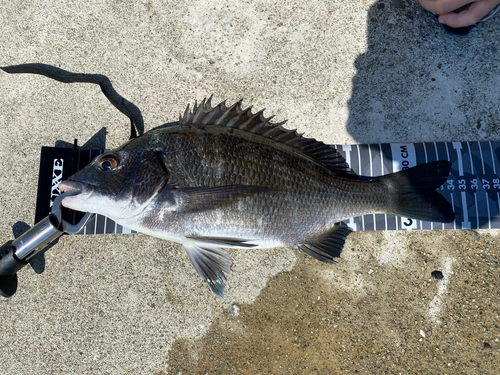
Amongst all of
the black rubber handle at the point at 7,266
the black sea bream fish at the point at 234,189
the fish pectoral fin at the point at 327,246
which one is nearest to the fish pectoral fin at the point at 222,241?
the black sea bream fish at the point at 234,189

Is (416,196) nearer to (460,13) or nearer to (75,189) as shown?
(460,13)

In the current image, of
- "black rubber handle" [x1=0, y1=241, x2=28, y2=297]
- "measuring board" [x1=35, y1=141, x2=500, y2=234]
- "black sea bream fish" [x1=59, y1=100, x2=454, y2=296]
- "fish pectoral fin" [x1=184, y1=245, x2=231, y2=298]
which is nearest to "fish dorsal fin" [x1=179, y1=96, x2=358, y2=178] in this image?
"black sea bream fish" [x1=59, y1=100, x2=454, y2=296]

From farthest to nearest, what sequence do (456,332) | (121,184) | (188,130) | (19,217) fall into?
(19,217) → (456,332) → (188,130) → (121,184)

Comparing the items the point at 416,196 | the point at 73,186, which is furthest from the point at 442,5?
the point at 73,186

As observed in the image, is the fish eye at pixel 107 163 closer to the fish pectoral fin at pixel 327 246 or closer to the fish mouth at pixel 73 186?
the fish mouth at pixel 73 186

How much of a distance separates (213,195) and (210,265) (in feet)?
1.83

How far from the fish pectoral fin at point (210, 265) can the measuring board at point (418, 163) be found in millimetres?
656

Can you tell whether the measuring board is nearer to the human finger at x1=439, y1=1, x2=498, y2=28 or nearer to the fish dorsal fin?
the fish dorsal fin

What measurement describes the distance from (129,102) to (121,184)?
3.27 feet

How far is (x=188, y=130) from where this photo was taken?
1.99 metres

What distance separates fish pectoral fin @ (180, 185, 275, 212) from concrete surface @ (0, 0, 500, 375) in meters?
0.70

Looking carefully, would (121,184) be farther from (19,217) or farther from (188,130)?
(19,217)

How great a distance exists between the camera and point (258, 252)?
2.43 m

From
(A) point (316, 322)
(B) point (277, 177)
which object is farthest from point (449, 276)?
(B) point (277, 177)
